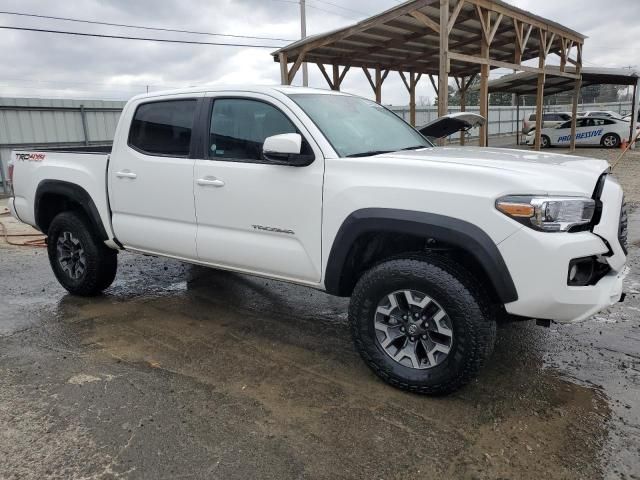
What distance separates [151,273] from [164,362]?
270cm

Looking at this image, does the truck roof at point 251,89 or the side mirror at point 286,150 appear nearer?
the side mirror at point 286,150

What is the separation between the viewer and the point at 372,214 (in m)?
3.03

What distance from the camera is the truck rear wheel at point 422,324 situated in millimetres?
2840

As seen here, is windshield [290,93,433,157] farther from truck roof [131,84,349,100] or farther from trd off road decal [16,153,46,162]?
trd off road decal [16,153,46,162]

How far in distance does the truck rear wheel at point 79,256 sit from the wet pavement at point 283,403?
37 centimetres

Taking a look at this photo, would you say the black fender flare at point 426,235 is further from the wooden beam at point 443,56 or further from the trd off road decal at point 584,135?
the trd off road decal at point 584,135

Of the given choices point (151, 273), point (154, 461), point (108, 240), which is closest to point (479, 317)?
point (154, 461)

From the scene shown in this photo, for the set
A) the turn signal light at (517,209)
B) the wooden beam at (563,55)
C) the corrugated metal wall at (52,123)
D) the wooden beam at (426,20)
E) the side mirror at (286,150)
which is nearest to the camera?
the turn signal light at (517,209)

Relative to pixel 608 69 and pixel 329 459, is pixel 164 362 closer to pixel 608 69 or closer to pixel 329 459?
pixel 329 459

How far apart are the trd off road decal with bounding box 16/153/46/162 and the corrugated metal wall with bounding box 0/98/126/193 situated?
10.5m

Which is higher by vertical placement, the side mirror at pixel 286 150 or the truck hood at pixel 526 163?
the side mirror at pixel 286 150

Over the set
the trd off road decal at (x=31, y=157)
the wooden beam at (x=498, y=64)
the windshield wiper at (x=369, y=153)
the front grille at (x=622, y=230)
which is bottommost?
the front grille at (x=622, y=230)

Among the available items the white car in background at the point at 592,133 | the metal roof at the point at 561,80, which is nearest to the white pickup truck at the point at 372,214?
the metal roof at the point at 561,80

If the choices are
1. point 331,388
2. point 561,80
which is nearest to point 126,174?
point 331,388
